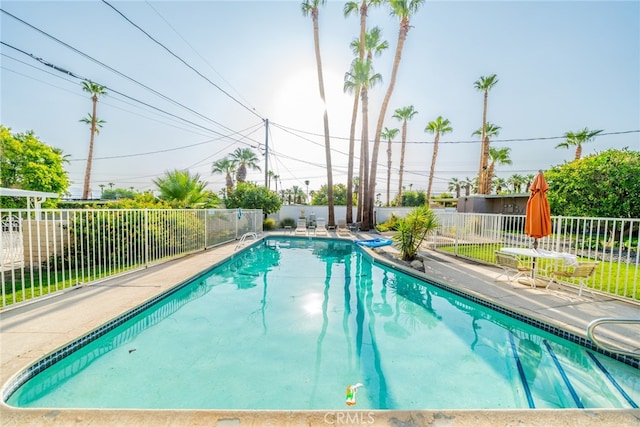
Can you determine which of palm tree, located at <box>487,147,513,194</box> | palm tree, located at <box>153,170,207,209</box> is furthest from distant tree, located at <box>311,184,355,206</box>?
palm tree, located at <box>153,170,207,209</box>

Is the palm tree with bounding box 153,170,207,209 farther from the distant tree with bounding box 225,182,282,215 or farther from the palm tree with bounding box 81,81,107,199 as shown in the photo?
the palm tree with bounding box 81,81,107,199

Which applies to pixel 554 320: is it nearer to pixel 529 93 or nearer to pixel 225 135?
pixel 529 93

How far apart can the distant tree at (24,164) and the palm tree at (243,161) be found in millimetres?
15350

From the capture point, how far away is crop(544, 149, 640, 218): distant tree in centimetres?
1005

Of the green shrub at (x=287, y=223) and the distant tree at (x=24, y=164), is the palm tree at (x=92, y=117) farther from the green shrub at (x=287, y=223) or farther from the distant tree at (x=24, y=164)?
the green shrub at (x=287, y=223)

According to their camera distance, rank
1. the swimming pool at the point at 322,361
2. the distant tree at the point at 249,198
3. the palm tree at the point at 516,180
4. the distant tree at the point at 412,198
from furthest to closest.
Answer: the palm tree at the point at 516,180 → the distant tree at the point at 412,198 → the distant tree at the point at 249,198 → the swimming pool at the point at 322,361

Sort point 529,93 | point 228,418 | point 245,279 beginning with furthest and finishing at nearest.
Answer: point 529,93
point 245,279
point 228,418

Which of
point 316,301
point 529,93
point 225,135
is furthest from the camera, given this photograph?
point 225,135

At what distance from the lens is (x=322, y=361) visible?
11.9 ft

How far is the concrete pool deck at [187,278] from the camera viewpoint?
6.74 ft

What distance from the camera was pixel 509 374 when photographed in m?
3.36

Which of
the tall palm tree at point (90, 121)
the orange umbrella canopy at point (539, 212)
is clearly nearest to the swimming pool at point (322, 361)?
the orange umbrella canopy at point (539, 212)

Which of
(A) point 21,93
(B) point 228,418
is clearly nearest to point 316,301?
(B) point 228,418

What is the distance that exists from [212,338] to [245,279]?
351 centimetres
